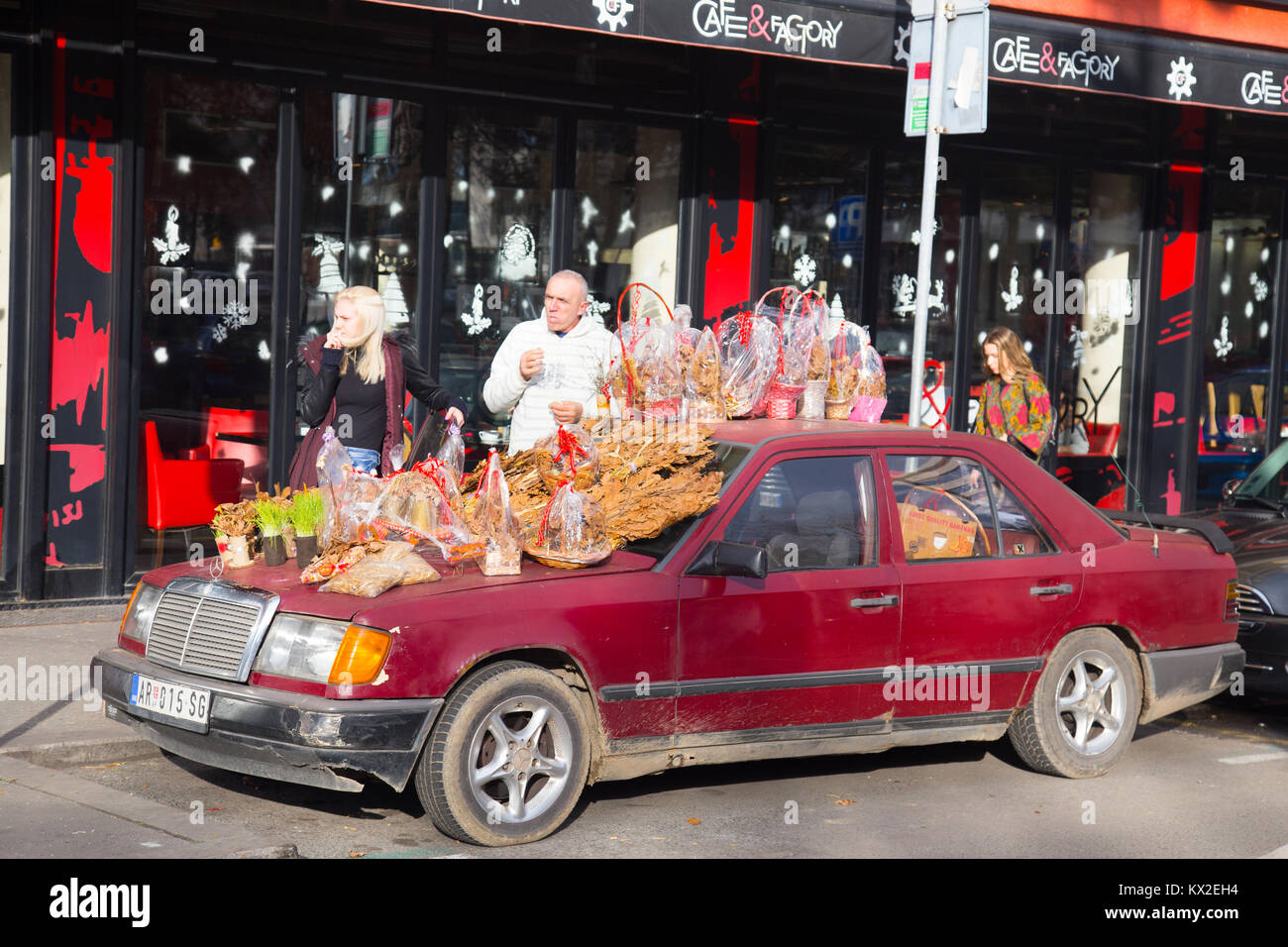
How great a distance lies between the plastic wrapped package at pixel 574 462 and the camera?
6121 mm

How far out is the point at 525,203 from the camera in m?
11.1

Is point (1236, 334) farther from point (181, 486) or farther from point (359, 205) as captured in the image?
point (181, 486)

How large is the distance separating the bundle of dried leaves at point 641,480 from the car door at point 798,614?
19 centimetres

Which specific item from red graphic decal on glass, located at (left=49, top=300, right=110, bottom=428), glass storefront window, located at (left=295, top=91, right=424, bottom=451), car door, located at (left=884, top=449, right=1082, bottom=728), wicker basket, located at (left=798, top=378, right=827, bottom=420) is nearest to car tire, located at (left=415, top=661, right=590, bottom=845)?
car door, located at (left=884, top=449, right=1082, bottom=728)

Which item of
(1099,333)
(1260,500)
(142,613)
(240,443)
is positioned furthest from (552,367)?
(1099,333)

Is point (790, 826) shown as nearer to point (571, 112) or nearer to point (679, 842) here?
point (679, 842)

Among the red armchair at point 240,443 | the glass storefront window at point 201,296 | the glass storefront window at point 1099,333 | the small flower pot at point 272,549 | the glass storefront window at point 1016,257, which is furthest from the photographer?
the glass storefront window at point 1099,333

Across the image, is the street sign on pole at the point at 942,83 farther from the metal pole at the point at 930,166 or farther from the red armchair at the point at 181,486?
the red armchair at the point at 181,486

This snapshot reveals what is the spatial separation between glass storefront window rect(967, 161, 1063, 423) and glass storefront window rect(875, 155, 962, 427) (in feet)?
0.97

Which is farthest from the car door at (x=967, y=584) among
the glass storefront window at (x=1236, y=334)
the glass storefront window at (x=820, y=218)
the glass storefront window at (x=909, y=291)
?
the glass storefront window at (x=1236, y=334)

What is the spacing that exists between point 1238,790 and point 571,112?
6668 mm

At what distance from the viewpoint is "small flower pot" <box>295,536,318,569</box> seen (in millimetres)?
5902

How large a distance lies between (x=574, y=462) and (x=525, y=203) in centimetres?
533

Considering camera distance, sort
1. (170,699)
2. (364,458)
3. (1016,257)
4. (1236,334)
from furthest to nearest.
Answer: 1. (1236,334)
2. (1016,257)
3. (364,458)
4. (170,699)
